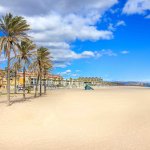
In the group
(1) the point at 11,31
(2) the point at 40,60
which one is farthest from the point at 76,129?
(2) the point at 40,60

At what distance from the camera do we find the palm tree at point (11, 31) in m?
35.0

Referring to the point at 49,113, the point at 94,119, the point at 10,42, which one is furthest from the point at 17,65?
the point at 94,119

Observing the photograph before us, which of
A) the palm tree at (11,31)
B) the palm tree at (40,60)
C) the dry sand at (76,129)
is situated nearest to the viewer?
the dry sand at (76,129)

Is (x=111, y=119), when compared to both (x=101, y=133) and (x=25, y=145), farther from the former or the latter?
(x=25, y=145)

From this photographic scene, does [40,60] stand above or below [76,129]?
above

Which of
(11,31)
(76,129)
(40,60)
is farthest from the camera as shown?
(40,60)

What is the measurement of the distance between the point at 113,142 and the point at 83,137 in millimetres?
2241

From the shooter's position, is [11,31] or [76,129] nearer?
[76,129]

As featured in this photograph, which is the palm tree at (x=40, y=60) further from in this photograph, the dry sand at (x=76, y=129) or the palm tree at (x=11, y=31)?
the dry sand at (x=76, y=129)

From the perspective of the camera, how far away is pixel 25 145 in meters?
16.8

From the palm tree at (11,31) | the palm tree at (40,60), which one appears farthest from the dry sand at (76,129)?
the palm tree at (40,60)

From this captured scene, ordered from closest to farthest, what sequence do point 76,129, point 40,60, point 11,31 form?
point 76,129
point 11,31
point 40,60

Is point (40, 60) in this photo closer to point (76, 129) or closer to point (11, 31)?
point (11, 31)

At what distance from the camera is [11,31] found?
116ft
